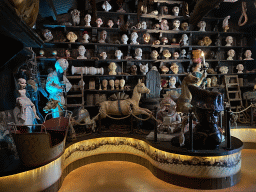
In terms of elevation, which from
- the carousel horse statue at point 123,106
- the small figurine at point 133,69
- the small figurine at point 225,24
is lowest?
the carousel horse statue at point 123,106

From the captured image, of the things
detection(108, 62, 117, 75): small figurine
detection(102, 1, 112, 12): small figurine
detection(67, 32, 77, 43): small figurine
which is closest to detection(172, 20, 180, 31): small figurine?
detection(102, 1, 112, 12): small figurine

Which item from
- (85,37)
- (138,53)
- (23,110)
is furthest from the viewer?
(138,53)

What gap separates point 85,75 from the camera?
5219 mm

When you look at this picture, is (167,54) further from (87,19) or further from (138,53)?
(87,19)

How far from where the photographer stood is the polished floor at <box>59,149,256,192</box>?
9.46 feet

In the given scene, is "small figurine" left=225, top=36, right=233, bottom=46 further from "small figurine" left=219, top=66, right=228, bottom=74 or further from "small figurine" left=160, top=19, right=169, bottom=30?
"small figurine" left=160, top=19, right=169, bottom=30

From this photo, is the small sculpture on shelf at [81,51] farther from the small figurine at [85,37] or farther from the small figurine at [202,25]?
the small figurine at [202,25]

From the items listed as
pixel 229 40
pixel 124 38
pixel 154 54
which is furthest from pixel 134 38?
pixel 229 40

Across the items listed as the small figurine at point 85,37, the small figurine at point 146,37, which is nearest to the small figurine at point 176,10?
the small figurine at point 146,37

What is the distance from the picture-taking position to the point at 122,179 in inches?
126

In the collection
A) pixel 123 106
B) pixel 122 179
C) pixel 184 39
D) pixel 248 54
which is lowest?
pixel 122 179

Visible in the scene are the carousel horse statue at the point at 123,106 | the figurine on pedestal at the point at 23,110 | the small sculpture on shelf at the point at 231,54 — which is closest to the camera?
the figurine on pedestal at the point at 23,110

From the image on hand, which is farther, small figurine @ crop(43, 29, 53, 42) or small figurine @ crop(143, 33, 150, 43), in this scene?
small figurine @ crop(143, 33, 150, 43)

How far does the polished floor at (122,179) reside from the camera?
2.88 m
